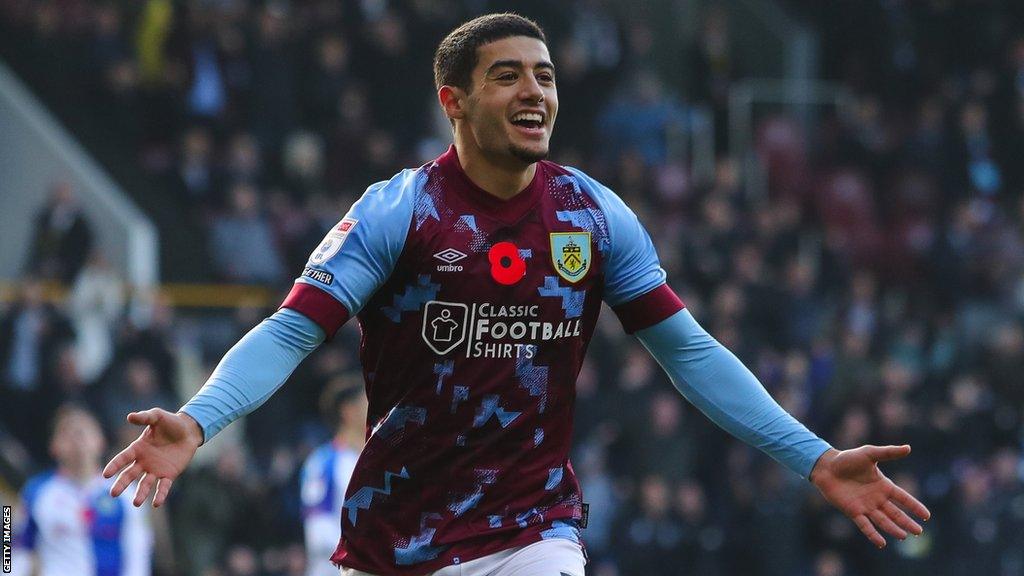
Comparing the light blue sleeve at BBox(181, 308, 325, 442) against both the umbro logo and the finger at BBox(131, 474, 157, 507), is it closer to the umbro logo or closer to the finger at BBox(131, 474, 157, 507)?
the finger at BBox(131, 474, 157, 507)

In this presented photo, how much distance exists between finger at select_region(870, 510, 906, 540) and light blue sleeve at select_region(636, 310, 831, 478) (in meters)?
0.25

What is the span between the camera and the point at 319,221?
15664 millimetres

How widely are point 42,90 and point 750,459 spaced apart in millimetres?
7580

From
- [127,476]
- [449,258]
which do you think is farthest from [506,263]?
[127,476]

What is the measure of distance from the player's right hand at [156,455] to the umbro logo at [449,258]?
3.15ft

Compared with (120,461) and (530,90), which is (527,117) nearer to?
(530,90)

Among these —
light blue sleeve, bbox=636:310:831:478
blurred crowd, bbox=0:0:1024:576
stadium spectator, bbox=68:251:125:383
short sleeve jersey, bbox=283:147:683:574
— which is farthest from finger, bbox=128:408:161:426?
stadium spectator, bbox=68:251:125:383

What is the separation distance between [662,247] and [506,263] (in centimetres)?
1150

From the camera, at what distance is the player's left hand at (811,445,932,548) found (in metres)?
5.42

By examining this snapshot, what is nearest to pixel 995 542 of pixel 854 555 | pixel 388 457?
pixel 854 555

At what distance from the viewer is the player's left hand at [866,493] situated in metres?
5.42

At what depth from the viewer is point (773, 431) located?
5637 mm

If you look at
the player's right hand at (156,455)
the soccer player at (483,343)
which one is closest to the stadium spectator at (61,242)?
the soccer player at (483,343)

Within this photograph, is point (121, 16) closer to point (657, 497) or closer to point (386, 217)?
point (657, 497)
